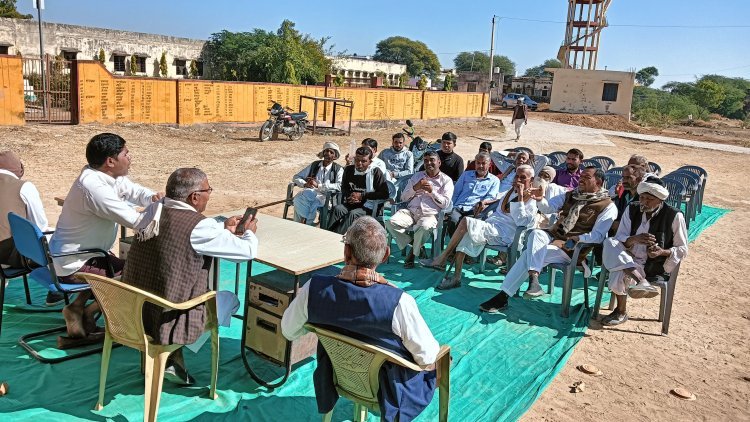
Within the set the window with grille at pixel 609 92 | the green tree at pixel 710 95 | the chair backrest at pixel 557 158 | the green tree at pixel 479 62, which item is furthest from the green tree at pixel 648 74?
the chair backrest at pixel 557 158

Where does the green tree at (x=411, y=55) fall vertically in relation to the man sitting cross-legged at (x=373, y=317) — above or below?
above

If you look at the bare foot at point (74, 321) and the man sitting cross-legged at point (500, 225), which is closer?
the bare foot at point (74, 321)

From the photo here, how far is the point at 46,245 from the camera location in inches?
144

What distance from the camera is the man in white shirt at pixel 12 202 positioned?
4.08 metres

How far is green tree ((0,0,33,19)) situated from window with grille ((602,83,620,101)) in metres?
35.2

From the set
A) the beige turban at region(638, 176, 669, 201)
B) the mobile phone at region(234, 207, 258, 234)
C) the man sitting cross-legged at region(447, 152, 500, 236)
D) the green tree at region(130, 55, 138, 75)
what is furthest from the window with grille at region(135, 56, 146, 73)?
the beige turban at region(638, 176, 669, 201)

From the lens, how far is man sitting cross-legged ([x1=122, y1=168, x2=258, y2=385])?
3133 millimetres

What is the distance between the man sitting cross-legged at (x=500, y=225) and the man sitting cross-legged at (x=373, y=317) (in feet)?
10.1

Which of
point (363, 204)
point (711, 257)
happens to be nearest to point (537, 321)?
point (363, 204)

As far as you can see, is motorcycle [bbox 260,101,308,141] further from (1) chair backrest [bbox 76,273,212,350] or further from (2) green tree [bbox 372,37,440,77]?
(2) green tree [bbox 372,37,440,77]

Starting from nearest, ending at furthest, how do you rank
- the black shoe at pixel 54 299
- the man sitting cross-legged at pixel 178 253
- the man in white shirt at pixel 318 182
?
the man sitting cross-legged at pixel 178 253 < the black shoe at pixel 54 299 < the man in white shirt at pixel 318 182

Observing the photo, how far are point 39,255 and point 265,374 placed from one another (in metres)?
1.59

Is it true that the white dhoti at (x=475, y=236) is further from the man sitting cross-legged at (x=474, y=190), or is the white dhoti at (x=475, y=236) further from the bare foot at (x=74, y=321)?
the bare foot at (x=74, y=321)

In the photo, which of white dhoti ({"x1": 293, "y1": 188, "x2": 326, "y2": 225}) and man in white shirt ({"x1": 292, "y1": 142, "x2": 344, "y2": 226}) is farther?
white dhoti ({"x1": 293, "y1": 188, "x2": 326, "y2": 225})
